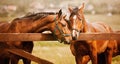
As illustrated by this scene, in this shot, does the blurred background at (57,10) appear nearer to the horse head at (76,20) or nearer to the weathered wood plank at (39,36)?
the horse head at (76,20)

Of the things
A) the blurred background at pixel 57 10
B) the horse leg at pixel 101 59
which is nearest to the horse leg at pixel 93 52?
the horse leg at pixel 101 59

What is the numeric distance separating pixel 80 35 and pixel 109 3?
3502 millimetres

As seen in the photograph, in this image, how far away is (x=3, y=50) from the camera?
4137 millimetres

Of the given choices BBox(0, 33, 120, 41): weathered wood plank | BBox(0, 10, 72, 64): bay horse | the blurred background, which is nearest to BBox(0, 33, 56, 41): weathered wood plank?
BBox(0, 33, 120, 41): weathered wood plank

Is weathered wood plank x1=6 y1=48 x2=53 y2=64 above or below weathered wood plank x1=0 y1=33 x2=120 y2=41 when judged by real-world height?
below

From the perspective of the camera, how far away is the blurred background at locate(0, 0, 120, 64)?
262 inches

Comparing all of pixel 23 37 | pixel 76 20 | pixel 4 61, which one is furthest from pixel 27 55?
pixel 4 61

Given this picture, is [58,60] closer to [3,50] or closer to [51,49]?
[51,49]

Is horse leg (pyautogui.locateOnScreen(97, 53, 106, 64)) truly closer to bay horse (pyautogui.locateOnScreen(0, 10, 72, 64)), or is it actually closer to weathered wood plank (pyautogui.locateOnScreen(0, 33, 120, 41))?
bay horse (pyautogui.locateOnScreen(0, 10, 72, 64))

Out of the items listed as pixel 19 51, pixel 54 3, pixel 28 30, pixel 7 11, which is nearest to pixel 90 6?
pixel 54 3

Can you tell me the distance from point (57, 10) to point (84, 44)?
2240mm

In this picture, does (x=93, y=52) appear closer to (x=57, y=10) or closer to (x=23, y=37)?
(x=23, y=37)

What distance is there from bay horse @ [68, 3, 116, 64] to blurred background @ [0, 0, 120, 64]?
138 centimetres

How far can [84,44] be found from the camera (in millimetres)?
4797
